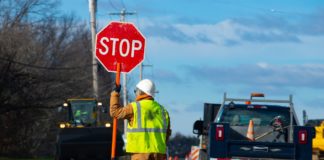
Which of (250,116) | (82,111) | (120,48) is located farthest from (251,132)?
(82,111)

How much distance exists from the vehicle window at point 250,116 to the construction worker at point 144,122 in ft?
23.3

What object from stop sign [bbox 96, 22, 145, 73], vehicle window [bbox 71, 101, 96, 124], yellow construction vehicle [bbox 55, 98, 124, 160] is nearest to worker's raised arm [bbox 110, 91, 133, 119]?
stop sign [bbox 96, 22, 145, 73]

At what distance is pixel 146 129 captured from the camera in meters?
11.4

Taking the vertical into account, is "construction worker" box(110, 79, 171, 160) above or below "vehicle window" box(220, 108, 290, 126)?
below

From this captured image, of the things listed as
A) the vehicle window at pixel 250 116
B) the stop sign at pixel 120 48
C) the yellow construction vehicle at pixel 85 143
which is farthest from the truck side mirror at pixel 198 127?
the yellow construction vehicle at pixel 85 143

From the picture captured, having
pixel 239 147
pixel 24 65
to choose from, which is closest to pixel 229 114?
pixel 239 147

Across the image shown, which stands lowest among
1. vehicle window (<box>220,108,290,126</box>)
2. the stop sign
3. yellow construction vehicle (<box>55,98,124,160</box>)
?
yellow construction vehicle (<box>55,98,124,160</box>)

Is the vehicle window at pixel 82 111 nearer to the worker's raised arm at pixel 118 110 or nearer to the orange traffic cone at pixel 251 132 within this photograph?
the orange traffic cone at pixel 251 132

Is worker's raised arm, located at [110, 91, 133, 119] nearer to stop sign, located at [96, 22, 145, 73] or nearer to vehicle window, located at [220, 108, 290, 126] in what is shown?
stop sign, located at [96, 22, 145, 73]

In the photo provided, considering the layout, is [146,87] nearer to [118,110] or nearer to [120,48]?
[118,110]

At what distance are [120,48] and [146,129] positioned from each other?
2420mm

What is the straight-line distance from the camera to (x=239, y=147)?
16562mm

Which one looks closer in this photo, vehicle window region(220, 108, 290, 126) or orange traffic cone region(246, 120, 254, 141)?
orange traffic cone region(246, 120, 254, 141)

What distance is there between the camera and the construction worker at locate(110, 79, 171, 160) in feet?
37.1
